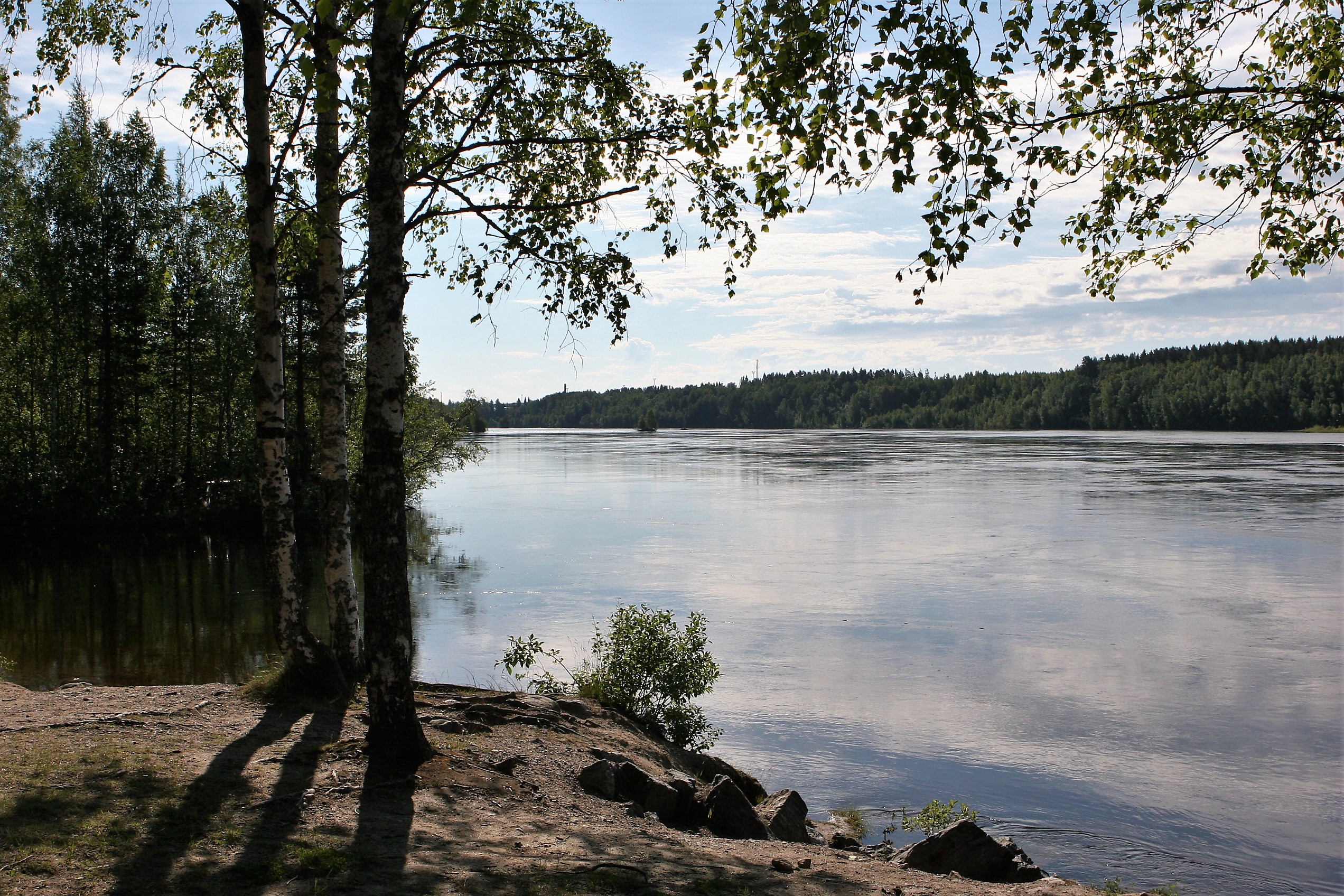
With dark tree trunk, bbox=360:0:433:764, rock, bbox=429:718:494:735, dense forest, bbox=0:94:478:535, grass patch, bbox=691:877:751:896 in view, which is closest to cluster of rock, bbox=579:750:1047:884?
rock, bbox=429:718:494:735

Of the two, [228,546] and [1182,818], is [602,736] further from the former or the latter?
[228,546]

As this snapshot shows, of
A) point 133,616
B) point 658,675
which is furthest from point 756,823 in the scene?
point 133,616

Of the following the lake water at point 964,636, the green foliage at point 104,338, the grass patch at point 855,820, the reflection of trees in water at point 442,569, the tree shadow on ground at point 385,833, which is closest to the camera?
the tree shadow on ground at point 385,833

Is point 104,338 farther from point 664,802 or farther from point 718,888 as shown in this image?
point 718,888

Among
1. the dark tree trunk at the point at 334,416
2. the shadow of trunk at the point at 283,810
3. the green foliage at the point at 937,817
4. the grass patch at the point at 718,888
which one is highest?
the dark tree trunk at the point at 334,416

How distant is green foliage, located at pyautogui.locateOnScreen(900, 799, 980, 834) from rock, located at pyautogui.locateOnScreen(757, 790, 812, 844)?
123 cm

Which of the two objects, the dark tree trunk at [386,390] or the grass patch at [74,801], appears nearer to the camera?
the grass patch at [74,801]

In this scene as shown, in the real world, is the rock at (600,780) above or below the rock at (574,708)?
above

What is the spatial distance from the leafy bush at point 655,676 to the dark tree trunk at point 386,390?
13.2 ft

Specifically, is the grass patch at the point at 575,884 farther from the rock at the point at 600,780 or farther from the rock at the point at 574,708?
the rock at the point at 574,708

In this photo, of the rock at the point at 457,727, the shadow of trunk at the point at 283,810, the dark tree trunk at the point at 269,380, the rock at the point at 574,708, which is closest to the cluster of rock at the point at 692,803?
the rock at the point at 457,727

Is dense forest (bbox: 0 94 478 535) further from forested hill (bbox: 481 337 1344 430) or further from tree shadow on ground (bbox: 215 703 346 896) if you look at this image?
forested hill (bbox: 481 337 1344 430)

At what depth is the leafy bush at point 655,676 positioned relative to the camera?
1081cm

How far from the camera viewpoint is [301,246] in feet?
31.2
